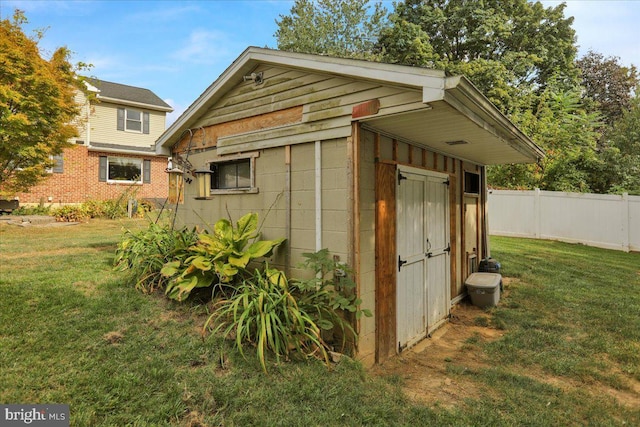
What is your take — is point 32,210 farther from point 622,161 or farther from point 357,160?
point 622,161

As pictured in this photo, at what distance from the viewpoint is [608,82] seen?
21.2m

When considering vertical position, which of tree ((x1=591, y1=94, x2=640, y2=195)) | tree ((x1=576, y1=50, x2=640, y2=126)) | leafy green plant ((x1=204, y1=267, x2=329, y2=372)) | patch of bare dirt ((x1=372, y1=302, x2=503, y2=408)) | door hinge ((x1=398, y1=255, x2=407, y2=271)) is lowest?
patch of bare dirt ((x1=372, y1=302, x2=503, y2=408))

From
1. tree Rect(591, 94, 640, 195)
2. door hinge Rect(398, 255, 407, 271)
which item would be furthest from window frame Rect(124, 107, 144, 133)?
tree Rect(591, 94, 640, 195)

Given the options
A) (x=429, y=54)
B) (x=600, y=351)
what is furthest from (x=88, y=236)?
(x=429, y=54)

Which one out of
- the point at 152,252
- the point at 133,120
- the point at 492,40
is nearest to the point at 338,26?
the point at 492,40

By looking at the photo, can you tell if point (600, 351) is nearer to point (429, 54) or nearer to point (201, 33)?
point (201, 33)

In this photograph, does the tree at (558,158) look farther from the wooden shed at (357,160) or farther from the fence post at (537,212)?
the wooden shed at (357,160)

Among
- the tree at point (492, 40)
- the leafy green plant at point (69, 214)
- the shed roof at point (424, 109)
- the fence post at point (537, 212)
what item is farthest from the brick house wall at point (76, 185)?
the tree at point (492, 40)

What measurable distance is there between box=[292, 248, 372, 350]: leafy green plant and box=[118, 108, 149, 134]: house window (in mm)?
17285

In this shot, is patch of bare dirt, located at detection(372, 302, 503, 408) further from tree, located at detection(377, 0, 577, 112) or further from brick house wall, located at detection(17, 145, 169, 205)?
tree, located at detection(377, 0, 577, 112)

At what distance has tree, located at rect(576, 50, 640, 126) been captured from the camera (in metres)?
20.6

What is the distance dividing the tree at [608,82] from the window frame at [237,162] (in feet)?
78.6

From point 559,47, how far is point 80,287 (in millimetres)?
24194

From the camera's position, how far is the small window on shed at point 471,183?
21.4 ft
